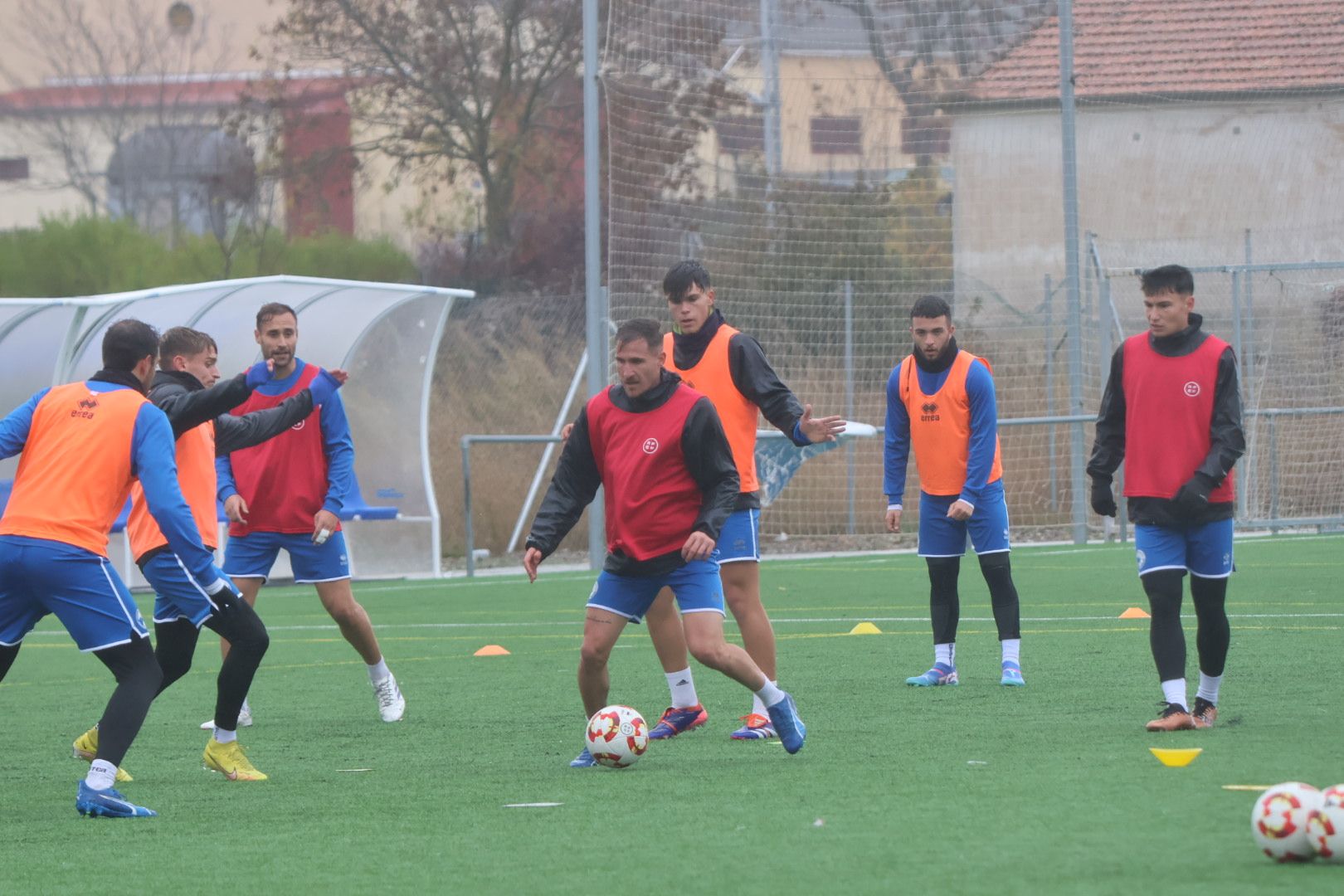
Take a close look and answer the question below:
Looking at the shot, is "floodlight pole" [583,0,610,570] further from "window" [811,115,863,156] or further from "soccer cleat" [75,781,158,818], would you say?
"soccer cleat" [75,781,158,818]

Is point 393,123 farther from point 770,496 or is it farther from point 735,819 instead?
point 735,819

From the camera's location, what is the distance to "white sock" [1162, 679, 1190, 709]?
7.38 metres

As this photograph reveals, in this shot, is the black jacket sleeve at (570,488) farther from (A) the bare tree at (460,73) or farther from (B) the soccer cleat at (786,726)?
(A) the bare tree at (460,73)

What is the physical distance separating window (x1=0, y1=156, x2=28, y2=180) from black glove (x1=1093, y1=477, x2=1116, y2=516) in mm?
42003

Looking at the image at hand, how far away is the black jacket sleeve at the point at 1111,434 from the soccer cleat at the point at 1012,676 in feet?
5.40

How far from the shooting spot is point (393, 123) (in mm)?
33125

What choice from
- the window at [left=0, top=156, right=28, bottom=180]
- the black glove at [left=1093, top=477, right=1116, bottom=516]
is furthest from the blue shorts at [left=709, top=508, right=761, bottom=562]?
the window at [left=0, top=156, right=28, bottom=180]

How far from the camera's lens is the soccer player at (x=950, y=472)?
9.41 meters

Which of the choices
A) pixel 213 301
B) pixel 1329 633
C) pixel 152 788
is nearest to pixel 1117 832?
pixel 152 788

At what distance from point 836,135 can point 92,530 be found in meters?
→ 16.3

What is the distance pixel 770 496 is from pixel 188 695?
10.5 meters

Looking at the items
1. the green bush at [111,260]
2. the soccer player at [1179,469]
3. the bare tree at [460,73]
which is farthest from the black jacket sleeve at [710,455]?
the bare tree at [460,73]

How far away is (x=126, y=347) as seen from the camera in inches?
267

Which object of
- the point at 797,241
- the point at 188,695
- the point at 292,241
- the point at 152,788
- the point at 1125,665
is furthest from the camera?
the point at 292,241
